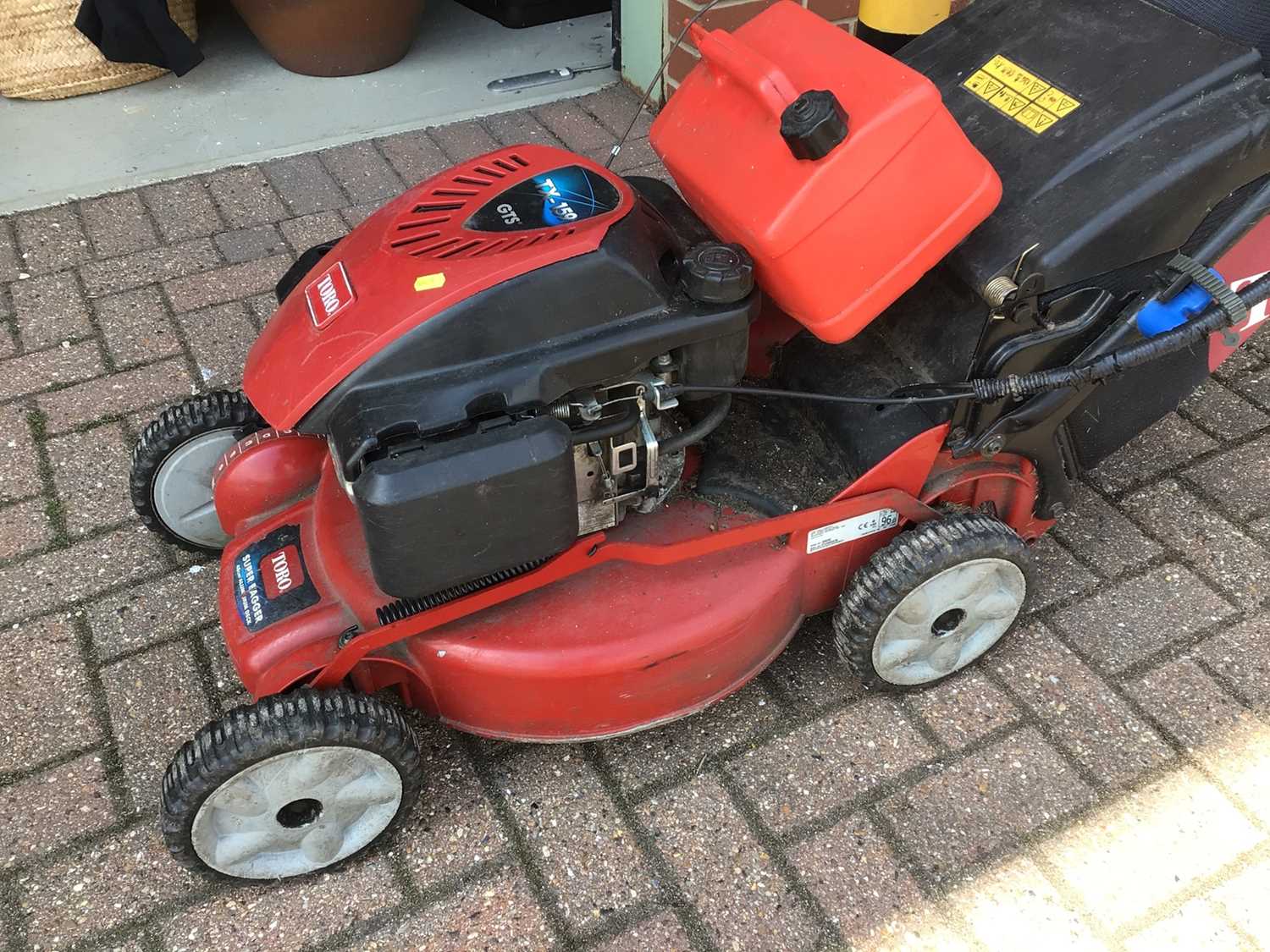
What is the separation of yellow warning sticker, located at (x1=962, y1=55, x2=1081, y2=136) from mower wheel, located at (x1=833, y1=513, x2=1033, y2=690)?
1.65ft

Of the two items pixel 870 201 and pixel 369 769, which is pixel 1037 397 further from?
pixel 369 769

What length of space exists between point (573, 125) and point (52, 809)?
2.04m

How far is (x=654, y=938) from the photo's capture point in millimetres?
1340

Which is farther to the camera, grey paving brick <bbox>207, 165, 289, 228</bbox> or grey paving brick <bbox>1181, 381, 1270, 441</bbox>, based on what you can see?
grey paving brick <bbox>207, 165, 289, 228</bbox>

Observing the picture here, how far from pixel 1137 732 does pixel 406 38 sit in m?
2.61

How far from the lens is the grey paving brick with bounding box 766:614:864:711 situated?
1.60 metres

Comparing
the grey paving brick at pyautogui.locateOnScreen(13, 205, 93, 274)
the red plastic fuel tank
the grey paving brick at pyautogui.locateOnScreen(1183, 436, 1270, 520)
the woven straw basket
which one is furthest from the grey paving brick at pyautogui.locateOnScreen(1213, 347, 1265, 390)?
the woven straw basket

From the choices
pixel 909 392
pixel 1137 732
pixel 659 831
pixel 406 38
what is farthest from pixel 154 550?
pixel 406 38

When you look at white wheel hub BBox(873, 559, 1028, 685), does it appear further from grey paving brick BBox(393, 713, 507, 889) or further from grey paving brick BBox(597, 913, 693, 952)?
grey paving brick BBox(393, 713, 507, 889)

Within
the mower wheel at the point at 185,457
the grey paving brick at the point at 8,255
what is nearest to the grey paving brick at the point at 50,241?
the grey paving brick at the point at 8,255

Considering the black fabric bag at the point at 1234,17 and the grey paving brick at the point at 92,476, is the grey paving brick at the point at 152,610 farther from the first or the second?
the black fabric bag at the point at 1234,17

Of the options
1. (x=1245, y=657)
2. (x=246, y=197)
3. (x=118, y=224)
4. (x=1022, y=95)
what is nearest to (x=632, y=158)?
(x=246, y=197)

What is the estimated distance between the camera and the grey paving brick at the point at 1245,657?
1598mm

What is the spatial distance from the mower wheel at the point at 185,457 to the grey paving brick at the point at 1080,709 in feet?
3.80
